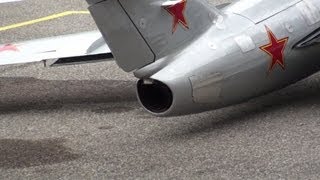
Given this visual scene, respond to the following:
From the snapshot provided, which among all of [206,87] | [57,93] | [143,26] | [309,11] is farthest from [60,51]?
[309,11]

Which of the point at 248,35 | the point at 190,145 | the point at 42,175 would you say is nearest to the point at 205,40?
the point at 248,35

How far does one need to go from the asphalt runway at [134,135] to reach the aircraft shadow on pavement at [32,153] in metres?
0.01

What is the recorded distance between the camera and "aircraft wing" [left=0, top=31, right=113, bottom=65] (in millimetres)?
10094

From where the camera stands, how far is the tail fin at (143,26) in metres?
8.44

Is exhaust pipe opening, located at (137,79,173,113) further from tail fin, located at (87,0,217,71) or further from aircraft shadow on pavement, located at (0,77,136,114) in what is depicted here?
aircraft shadow on pavement, located at (0,77,136,114)

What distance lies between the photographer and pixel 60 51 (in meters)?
10.2

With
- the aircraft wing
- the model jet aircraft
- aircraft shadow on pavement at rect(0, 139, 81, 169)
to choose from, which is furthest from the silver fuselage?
the aircraft wing

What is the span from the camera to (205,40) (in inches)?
344

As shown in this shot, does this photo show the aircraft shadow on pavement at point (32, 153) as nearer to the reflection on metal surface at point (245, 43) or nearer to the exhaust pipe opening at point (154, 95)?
the exhaust pipe opening at point (154, 95)

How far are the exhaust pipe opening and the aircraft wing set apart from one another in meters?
1.69

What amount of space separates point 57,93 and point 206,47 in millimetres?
2881

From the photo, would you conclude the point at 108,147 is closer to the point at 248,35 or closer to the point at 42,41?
the point at 248,35

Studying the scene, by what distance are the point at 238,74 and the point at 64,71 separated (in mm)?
4012

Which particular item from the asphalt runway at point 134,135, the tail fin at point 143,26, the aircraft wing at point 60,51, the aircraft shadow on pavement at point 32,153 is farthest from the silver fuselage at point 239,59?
the aircraft wing at point 60,51
